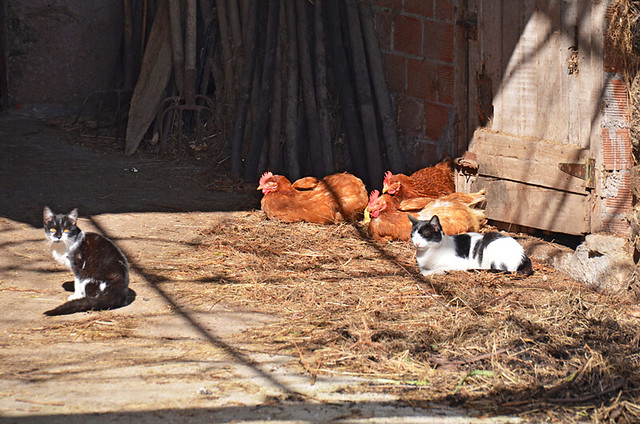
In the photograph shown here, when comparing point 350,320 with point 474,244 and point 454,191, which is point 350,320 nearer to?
point 474,244

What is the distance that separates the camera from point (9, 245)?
5969 mm

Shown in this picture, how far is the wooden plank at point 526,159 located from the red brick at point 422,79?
2.95 feet

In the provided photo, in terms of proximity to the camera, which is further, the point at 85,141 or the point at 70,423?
the point at 85,141

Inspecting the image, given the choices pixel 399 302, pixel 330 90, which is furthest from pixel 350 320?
pixel 330 90

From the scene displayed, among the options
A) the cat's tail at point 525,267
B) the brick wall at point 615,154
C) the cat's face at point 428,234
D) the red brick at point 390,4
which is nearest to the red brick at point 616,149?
the brick wall at point 615,154

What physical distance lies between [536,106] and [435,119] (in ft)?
4.92

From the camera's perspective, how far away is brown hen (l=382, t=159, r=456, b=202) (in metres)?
6.70

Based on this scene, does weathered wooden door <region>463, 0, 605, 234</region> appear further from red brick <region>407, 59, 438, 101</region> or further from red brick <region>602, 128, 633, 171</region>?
red brick <region>407, 59, 438, 101</region>

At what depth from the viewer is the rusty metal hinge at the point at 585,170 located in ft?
17.6

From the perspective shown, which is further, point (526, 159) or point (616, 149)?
point (526, 159)

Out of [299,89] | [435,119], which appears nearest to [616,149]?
[435,119]

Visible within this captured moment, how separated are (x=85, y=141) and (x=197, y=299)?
16.2 feet

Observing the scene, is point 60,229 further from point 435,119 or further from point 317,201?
point 435,119

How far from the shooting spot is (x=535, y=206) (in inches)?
238
